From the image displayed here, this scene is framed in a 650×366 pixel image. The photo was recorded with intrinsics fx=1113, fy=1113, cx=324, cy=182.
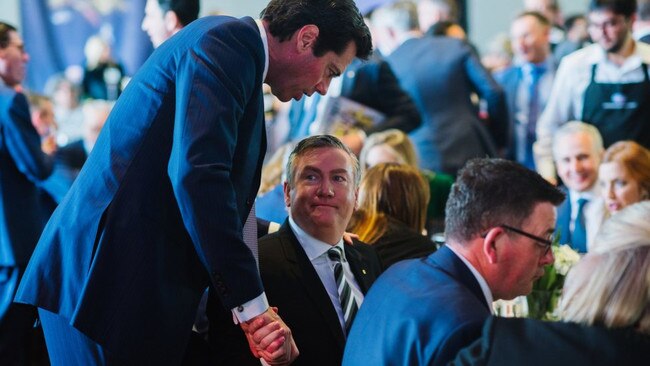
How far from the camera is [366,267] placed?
10.6 ft

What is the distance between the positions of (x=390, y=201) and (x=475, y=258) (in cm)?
164

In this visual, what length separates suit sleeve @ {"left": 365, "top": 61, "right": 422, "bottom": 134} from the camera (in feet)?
21.0

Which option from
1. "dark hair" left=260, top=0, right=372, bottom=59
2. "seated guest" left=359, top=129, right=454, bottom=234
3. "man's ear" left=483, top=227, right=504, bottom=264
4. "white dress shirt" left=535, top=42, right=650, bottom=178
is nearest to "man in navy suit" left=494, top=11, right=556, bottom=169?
"white dress shirt" left=535, top=42, right=650, bottom=178

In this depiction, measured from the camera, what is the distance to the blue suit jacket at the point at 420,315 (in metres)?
2.05

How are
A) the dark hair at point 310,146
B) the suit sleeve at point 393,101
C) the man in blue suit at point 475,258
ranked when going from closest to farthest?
1. the man in blue suit at point 475,258
2. the dark hair at point 310,146
3. the suit sleeve at point 393,101

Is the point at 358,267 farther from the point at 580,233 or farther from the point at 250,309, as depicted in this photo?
the point at 580,233

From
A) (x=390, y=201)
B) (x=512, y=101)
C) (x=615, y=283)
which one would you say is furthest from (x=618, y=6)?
(x=615, y=283)

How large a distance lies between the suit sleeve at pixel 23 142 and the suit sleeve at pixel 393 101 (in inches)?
82.0

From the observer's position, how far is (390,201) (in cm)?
394

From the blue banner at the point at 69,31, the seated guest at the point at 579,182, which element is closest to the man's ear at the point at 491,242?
the seated guest at the point at 579,182

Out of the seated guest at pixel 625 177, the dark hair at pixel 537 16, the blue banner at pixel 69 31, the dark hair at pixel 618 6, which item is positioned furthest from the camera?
the blue banner at pixel 69 31

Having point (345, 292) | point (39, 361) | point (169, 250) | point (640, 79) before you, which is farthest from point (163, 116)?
point (640, 79)

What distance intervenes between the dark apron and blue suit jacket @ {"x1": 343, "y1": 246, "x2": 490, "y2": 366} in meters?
3.82

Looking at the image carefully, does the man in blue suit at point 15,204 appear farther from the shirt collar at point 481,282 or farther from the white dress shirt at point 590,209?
the shirt collar at point 481,282
